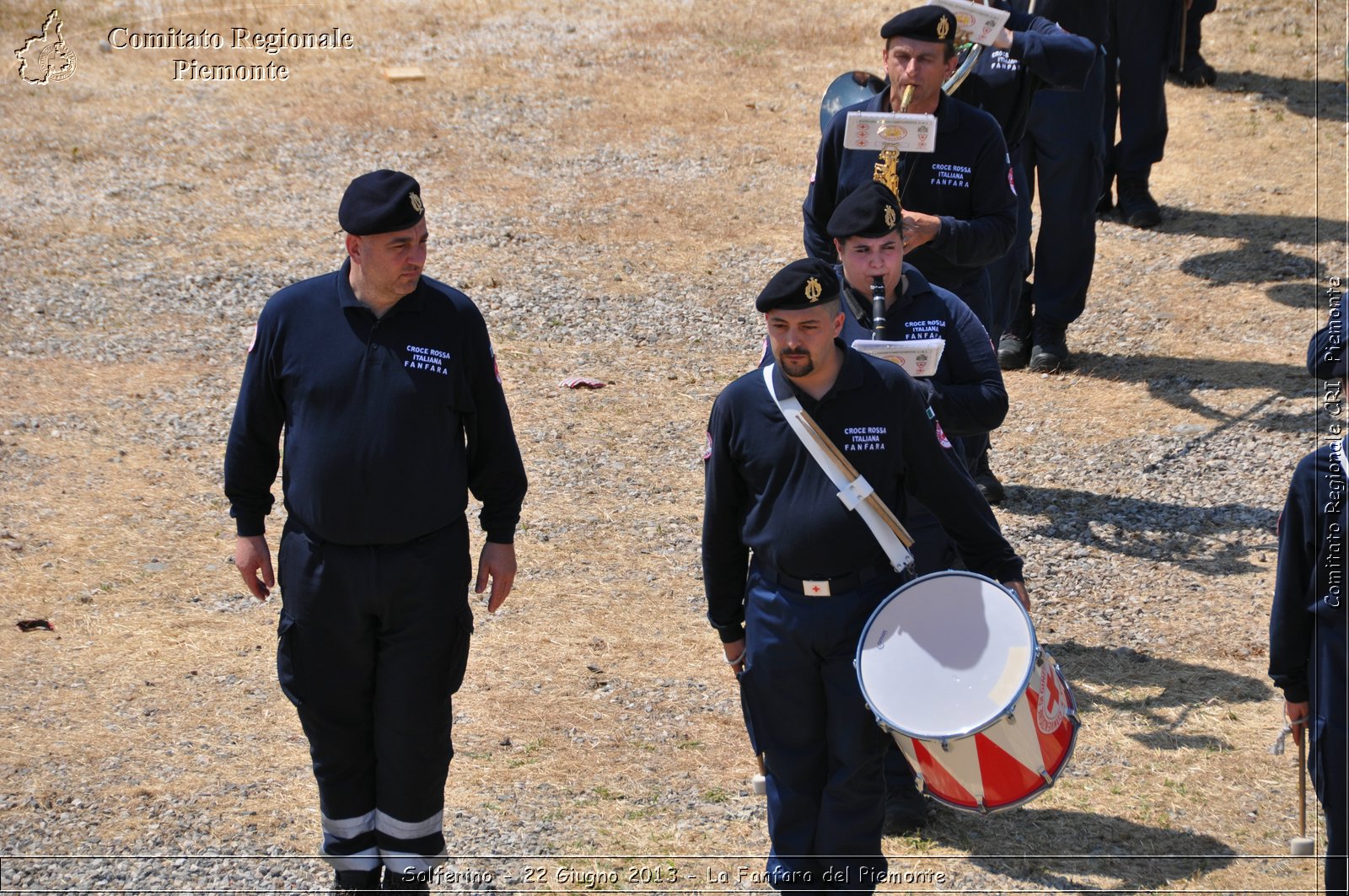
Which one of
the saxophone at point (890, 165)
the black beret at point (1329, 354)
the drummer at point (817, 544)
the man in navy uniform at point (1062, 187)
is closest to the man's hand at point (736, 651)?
the drummer at point (817, 544)

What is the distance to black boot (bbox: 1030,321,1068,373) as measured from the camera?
10023mm

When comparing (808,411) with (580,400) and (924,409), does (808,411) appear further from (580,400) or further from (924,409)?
(580,400)

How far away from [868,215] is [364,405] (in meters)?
1.89

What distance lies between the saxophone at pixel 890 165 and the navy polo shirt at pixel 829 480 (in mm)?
1842

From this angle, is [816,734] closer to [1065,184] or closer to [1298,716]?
[1298,716]

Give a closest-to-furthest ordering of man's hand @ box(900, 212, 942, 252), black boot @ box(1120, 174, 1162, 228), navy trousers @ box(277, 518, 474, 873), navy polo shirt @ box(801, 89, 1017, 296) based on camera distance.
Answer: navy trousers @ box(277, 518, 474, 873)
man's hand @ box(900, 212, 942, 252)
navy polo shirt @ box(801, 89, 1017, 296)
black boot @ box(1120, 174, 1162, 228)

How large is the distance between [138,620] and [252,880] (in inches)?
92.0

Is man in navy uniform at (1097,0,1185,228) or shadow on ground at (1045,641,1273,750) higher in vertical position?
man in navy uniform at (1097,0,1185,228)

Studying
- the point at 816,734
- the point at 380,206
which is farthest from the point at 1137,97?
the point at 380,206

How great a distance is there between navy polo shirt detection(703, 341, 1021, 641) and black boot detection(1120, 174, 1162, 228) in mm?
8376

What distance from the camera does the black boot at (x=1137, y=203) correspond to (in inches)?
482

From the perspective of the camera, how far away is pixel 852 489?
434 cm

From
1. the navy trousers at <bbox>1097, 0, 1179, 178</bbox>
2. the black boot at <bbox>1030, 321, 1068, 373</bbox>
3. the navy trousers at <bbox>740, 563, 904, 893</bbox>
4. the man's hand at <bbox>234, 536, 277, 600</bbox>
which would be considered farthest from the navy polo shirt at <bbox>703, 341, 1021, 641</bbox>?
the navy trousers at <bbox>1097, 0, 1179, 178</bbox>

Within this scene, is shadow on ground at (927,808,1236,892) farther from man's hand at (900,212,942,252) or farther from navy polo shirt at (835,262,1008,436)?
man's hand at (900,212,942,252)
